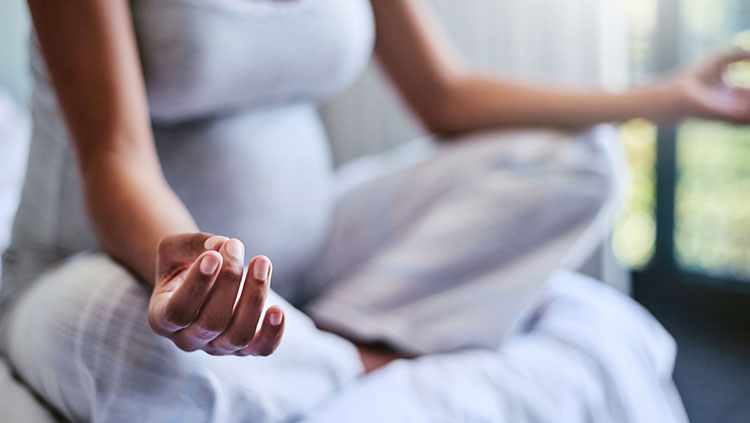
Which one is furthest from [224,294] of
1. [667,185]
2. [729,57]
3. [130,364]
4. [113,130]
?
[667,185]

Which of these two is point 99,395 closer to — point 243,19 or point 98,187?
point 98,187

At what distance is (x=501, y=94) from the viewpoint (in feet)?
3.09

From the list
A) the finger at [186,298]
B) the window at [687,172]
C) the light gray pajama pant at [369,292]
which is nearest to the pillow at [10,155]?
the light gray pajama pant at [369,292]

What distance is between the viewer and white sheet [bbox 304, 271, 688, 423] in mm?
563

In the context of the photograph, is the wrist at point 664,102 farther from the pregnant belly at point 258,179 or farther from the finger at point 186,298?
the finger at point 186,298

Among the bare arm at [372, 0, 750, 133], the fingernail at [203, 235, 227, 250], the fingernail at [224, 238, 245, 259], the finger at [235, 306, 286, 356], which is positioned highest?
the fingernail at [224, 238, 245, 259]

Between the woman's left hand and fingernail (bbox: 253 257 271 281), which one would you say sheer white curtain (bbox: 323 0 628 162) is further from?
fingernail (bbox: 253 257 271 281)

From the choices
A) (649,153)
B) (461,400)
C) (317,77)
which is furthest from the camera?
(649,153)

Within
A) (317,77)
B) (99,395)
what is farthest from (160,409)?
(317,77)

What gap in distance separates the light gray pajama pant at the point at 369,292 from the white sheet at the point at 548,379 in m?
0.02

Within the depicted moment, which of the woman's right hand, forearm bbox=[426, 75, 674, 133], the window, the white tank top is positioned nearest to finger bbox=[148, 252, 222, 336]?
the woman's right hand

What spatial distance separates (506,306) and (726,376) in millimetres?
808

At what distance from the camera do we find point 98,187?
54cm

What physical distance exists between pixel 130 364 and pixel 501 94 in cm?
64
